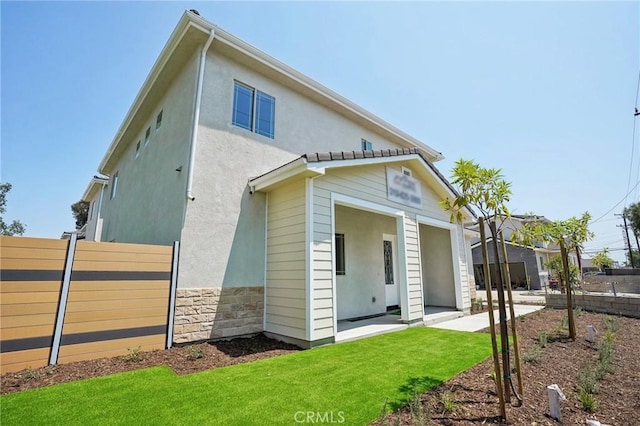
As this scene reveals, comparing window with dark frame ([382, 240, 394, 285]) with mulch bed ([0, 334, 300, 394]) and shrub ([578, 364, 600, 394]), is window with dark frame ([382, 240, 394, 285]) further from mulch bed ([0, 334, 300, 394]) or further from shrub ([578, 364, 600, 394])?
shrub ([578, 364, 600, 394])

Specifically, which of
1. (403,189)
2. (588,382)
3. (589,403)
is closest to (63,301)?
(589,403)

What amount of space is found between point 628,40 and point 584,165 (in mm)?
7352

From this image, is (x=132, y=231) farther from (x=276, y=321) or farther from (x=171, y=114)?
(x=276, y=321)

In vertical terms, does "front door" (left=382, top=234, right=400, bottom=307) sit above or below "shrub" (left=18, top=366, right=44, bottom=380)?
above

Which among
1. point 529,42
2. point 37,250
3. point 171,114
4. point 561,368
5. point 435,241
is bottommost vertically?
point 561,368

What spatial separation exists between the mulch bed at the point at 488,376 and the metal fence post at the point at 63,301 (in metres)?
0.23

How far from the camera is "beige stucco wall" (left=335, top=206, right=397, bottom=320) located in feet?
28.8

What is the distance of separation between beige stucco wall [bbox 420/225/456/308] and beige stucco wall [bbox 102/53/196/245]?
9388 millimetres

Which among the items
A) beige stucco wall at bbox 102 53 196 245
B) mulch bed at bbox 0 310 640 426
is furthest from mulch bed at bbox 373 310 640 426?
beige stucco wall at bbox 102 53 196 245

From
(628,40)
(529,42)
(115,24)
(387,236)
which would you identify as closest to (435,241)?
(387,236)

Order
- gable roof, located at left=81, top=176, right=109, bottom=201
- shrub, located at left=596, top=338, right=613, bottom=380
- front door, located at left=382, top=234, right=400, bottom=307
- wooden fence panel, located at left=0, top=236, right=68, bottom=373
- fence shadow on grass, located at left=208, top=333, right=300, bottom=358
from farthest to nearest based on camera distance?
gable roof, located at left=81, top=176, right=109, bottom=201
front door, located at left=382, top=234, right=400, bottom=307
fence shadow on grass, located at left=208, top=333, right=300, bottom=358
wooden fence panel, located at left=0, top=236, right=68, bottom=373
shrub, located at left=596, top=338, right=613, bottom=380

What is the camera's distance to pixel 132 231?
9641 mm

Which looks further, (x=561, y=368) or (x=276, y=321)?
(x=276, y=321)

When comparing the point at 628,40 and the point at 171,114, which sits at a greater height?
the point at 628,40
